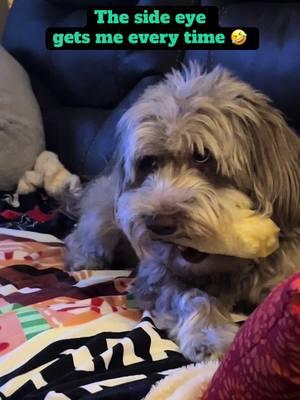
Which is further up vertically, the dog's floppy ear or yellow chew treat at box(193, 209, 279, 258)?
the dog's floppy ear

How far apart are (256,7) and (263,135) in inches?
23.0

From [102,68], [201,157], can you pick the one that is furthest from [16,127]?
[201,157]

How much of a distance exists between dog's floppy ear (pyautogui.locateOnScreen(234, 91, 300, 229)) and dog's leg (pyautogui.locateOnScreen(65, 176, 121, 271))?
1.37ft

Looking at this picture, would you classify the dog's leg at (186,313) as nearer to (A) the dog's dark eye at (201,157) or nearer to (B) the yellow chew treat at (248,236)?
(B) the yellow chew treat at (248,236)

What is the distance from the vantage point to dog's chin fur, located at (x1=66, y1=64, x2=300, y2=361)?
114 centimetres

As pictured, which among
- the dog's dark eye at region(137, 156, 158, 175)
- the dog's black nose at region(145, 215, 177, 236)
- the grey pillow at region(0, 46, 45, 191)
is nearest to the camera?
the dog's black nose at region(145, 215, 177, 236)

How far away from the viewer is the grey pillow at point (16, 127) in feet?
6.39

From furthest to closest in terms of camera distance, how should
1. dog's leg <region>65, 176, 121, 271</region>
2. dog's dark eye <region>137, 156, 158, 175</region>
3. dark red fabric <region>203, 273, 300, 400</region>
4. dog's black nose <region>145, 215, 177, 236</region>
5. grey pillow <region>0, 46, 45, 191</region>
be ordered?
grey pillow <region>0, 46, 45, 191</region>, dog's leg <region>65, 176, 121, 271</region>, dog's dark eye <region>137, 156, 158, 175</region>, dog's black nose <region>145, 215, 177, 236</region>, dark red fabric <region>203, 273, 300, 400</region>

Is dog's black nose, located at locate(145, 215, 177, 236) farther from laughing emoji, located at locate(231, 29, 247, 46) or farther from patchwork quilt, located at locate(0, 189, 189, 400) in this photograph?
laughing emoji, located at locate(231, 29, 247, 46)

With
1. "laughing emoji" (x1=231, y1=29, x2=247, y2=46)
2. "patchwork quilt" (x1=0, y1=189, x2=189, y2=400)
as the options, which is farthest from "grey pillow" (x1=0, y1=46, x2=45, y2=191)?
"laughing emoji" (x1=231, y1=29, x2=247, y2=46)

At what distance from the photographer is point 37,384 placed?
101cm

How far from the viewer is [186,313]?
1.18m

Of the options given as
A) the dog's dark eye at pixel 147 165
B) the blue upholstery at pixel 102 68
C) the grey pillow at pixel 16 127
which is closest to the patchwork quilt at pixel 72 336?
the dog's dark eye at pixel 147 165

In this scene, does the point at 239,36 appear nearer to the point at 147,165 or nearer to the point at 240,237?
the point at 147,165
